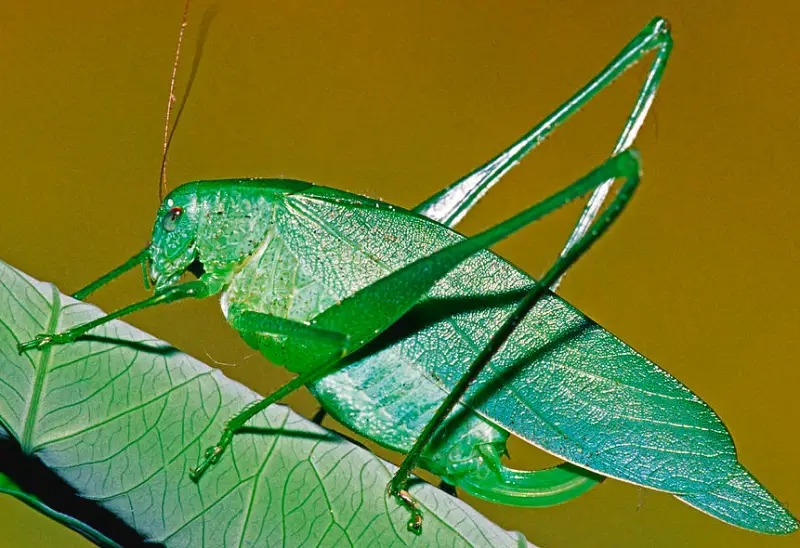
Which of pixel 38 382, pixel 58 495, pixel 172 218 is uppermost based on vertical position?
pixel 172 218

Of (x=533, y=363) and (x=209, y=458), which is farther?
(x=533, y=363)

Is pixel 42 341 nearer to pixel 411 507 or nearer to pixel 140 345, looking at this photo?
pixel 140 345

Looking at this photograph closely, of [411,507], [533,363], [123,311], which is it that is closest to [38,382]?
[123,311]

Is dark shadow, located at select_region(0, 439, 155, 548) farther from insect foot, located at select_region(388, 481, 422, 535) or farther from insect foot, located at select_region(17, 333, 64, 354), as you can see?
insect foot, located at select_region(388, 481, 422, 535)

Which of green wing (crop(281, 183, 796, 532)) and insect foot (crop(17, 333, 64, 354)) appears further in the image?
green wing (crop(281, 183, 796, 532))

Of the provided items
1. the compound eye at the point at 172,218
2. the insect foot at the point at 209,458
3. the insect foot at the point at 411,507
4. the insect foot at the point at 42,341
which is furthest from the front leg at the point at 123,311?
the insect foot at the point at 411,507

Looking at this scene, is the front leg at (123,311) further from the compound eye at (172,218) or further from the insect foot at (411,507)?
the insect foot at (411,507)

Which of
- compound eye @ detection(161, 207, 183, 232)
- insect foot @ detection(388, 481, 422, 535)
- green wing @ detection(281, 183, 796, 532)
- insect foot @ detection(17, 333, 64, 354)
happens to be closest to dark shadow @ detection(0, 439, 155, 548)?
insect foot @ detection(17, 333, 64, 354)
